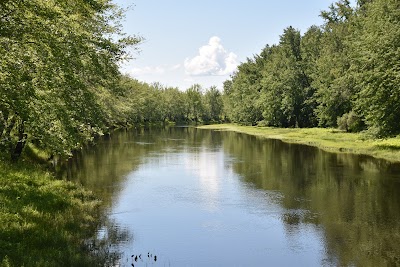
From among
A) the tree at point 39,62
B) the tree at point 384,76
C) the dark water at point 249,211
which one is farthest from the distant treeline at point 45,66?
the tree at point 384,76

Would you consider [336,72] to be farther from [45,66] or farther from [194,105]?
[194,105]

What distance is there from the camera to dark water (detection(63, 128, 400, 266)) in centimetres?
1772

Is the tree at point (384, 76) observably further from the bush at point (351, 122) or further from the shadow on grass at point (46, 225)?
the shadow on grass at point (46, 225)

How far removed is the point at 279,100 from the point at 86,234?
3656 inches

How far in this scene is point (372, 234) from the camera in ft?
66.0

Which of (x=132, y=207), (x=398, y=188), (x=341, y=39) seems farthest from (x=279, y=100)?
(x=132, y=207)

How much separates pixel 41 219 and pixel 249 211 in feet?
39.7

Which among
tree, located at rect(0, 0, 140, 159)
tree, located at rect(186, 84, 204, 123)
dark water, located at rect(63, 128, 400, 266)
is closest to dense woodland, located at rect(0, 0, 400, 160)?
tree, located at rect(0, 0, 140, 159)

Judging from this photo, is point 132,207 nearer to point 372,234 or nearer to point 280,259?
point 280,259

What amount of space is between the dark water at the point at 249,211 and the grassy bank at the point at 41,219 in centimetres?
134

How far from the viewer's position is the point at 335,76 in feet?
254

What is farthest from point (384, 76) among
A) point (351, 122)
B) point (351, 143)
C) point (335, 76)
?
point (335, 76)

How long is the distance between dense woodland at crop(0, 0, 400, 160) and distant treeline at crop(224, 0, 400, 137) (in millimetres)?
180

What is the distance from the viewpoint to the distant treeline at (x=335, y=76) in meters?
48.2
